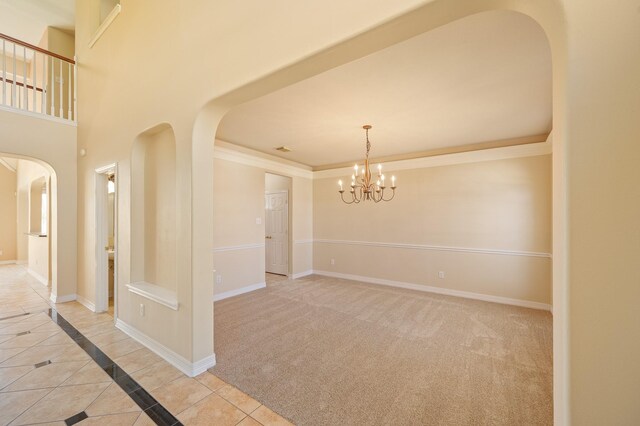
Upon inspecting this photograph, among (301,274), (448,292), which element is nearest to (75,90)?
(301,274)

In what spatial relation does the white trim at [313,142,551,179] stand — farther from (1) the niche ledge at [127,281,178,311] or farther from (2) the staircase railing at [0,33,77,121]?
(2) the staircase railing at [0,33,77,121]

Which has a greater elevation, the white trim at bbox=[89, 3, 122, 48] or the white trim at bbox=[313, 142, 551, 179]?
the white trim at bbox=[89, 3, 122, 48]

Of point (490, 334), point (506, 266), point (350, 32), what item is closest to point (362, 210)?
point (506, 266)

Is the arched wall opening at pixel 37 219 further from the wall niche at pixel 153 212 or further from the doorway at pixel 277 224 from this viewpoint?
the doorway at pixel 277 224

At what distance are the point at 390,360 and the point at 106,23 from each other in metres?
5.60

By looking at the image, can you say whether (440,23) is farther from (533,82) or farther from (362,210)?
(362,210)

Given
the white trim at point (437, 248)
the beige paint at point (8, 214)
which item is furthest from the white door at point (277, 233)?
the beige paint at point (8, 214)

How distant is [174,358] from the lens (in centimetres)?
249

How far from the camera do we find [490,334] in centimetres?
317

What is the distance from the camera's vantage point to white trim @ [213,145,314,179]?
4.57 meters

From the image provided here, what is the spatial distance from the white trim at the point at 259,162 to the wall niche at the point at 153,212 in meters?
1.30

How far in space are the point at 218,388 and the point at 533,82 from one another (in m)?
3.94

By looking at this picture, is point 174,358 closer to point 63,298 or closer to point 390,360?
point 390,360

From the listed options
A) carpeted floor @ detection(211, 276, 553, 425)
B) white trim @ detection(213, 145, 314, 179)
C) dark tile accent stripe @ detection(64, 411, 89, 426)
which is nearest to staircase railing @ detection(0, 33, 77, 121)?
white trim @ detection(213, 145, 314, 179)
